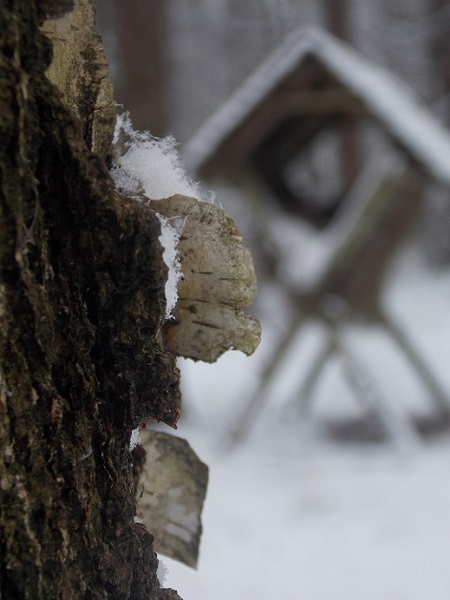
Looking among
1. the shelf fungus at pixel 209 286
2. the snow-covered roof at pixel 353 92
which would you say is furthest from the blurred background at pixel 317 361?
the shelf fungus at pixel 209 286

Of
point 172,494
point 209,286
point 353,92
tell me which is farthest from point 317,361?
point 209,286

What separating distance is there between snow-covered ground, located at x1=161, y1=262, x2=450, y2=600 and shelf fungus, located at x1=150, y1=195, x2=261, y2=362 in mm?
374

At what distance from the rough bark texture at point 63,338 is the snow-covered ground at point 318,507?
1.26 ft

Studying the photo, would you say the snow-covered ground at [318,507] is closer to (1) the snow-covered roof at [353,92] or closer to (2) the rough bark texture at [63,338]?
(2) the rough bark texture at [63,338]

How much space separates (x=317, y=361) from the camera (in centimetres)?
310

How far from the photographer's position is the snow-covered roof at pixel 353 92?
244cm

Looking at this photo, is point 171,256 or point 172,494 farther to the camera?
point 172,494

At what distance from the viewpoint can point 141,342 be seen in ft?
1.48

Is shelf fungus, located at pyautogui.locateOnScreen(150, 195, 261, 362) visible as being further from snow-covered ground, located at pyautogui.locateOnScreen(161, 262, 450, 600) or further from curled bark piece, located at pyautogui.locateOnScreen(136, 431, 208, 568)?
snow-covered ground, located at pyautogui.locateOnScreen(161, 262, 450, 600)

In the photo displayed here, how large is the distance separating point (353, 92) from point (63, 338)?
2.37 m

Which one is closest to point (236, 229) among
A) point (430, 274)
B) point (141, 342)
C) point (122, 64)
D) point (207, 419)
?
point (141, 342)

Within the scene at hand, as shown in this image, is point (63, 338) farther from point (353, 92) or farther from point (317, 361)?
point (317, 361)

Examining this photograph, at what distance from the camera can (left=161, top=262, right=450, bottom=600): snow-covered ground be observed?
1.39 meters

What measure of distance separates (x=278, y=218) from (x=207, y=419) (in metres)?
1.03
